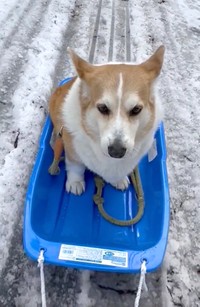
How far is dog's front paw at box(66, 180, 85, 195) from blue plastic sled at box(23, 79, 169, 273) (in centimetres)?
3

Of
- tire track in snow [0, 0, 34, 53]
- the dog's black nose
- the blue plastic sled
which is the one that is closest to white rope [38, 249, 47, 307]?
the blue plastic sled

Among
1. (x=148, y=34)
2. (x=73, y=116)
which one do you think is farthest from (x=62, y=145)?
(x=148, y=34)

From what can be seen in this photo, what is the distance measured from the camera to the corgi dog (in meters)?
1.56

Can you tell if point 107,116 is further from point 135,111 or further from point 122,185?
point 122,185

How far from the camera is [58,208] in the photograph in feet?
6.55

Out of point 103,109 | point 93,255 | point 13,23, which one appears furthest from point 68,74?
point 93,255

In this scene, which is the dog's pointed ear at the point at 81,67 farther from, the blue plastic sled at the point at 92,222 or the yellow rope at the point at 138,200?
the yellow rope at the point at 138,200

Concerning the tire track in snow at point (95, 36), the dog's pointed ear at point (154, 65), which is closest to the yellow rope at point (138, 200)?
the dog's pointed ear at point (154, 65)

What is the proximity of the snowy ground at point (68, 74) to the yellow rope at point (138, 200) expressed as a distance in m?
0.17

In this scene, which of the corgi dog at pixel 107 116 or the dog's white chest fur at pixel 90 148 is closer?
the corgi dog at pixel 107 116

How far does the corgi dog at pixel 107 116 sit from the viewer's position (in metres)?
1.56

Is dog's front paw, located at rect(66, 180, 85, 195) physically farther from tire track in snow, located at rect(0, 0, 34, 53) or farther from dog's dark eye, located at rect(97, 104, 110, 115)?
tire track in snow, located at rect(0, 0, 34, 53)

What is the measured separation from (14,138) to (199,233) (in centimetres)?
116

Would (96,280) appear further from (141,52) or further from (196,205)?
(141,52)
